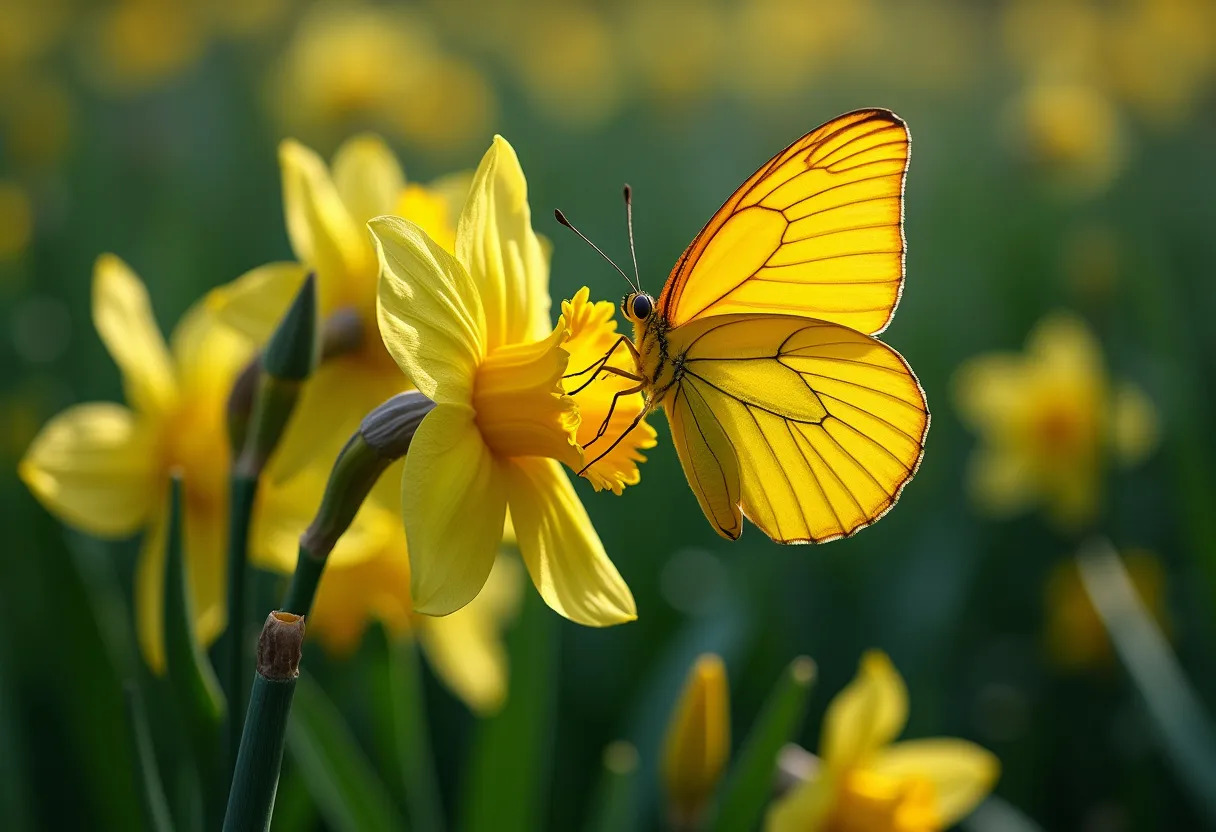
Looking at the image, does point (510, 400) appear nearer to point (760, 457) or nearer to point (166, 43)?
point (760, 457)

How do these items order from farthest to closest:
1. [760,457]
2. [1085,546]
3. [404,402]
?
[1085,546] → [760,457] → [404,402]

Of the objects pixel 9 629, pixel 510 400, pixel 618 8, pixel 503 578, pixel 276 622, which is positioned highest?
pixel 618 8

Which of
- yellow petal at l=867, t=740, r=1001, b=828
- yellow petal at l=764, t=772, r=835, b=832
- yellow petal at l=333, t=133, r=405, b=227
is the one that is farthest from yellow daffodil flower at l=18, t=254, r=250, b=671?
yellow petal at l=867, t=740, r=1001, b=828

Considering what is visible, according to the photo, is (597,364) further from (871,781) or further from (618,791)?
(871,781)

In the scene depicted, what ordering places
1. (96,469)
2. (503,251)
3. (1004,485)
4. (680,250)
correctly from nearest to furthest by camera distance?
(503,251) < (96,469) < (1004,485) < (680,250)

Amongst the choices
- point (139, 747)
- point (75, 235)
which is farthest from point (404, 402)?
point (75, 235)

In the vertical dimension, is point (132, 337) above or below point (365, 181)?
below

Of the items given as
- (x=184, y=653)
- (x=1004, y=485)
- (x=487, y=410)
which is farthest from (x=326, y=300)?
(x=1004, y=485)
